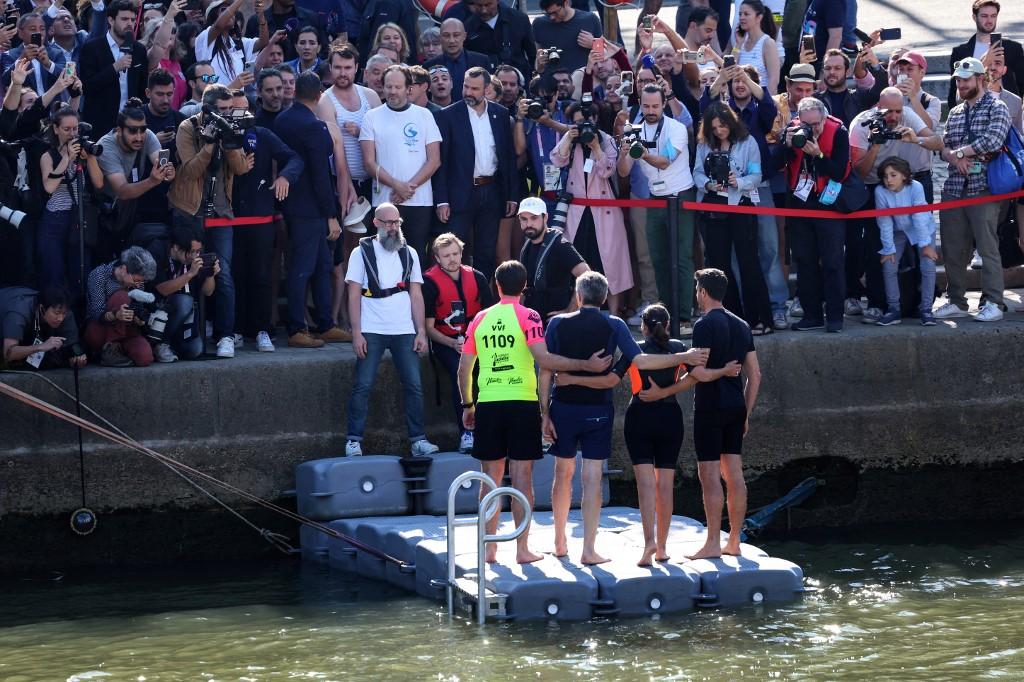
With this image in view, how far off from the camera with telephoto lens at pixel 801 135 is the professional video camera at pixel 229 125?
4.03m

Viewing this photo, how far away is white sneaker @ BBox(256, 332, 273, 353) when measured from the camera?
13.3m

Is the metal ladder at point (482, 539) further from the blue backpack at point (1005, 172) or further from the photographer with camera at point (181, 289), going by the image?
the blue backpack at point (1005, 172)

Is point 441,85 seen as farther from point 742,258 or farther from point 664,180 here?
point 742,258

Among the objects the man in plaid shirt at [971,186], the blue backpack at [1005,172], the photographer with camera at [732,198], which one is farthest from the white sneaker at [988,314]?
the photographer with camera at [732,198]

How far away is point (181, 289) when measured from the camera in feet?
42.3

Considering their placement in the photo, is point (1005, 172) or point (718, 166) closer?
point (718, 166)

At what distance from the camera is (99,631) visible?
1086cm

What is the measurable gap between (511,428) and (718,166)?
3435 millimetres

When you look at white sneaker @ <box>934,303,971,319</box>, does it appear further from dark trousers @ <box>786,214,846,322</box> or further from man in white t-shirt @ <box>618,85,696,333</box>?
man in white t-shirt @ <box>618,85,696,333</box>

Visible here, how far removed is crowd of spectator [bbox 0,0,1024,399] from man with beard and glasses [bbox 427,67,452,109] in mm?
28

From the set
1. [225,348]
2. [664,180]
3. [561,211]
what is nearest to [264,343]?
[225,348]

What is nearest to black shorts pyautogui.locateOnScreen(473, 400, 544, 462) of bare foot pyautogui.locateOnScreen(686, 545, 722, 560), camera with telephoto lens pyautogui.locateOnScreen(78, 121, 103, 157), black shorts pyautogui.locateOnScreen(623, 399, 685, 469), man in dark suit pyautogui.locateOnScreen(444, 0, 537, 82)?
black shorts pyautogui.locateOnScreen(623, 399, 685, 469)

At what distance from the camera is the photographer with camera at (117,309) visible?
12.5m

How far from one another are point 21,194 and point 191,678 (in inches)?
177
